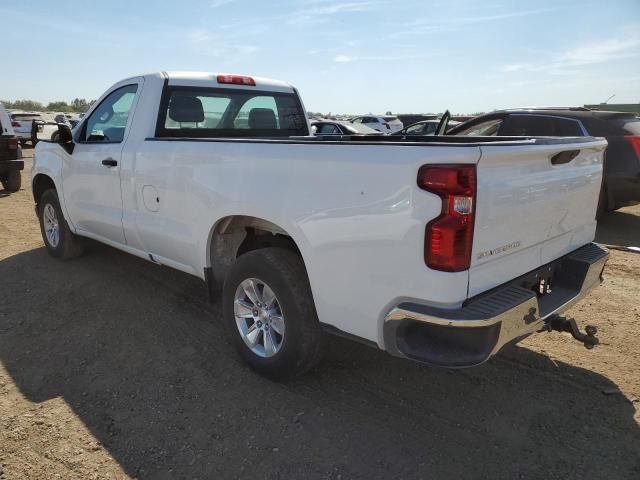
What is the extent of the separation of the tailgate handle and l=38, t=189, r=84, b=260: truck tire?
16.3 ft

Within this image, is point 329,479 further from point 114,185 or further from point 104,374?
point 114,185

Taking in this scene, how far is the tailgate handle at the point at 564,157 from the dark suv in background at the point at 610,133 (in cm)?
485

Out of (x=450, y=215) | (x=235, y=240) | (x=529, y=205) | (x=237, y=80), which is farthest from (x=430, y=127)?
(x=450, y=215)

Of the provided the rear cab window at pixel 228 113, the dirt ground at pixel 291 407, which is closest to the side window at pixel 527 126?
the dirt ground at pixel 291 407

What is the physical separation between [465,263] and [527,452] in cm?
114

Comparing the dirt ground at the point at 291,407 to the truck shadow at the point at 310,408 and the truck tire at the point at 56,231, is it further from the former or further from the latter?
the truck tire at the point at 56,231

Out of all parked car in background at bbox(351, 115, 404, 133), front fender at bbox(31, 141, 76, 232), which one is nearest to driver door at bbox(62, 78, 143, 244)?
front fender at bbox(31, 141, 76, 232)

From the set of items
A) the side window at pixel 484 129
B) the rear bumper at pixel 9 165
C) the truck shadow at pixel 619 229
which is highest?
the side window at pixel 484 129

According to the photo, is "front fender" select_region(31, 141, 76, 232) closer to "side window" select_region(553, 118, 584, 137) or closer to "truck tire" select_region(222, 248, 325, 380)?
"truck tire" select_region(222, 248, 325, 380)

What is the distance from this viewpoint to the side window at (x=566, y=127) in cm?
721

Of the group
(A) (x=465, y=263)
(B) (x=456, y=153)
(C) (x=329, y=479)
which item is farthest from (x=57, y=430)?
(B) (x=456, y=153)

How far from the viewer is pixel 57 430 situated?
2.85 m

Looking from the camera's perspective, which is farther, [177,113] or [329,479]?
[177,113]

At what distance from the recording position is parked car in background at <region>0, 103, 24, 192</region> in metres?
10.7
